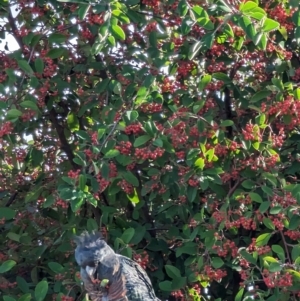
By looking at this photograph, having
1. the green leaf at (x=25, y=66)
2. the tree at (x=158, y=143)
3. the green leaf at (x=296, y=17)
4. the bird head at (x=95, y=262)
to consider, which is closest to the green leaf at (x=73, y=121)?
the tree at (x=158, y=143)

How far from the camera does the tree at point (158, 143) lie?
3.52 m

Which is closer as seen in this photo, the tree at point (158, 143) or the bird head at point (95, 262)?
the bird head at point (95, 262)

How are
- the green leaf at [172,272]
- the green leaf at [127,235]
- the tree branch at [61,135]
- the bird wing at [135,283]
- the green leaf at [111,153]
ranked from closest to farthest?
the bird wing at [135,283] → the green leaf at [111,153] → the green leaf at [127,235] → the green leaf at [172,272] → the tree branch at [61,135]

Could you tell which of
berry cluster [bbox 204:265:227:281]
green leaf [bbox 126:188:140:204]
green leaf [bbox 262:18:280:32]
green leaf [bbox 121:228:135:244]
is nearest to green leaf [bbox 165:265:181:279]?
berry cluster [bbox 204:265:227:281]

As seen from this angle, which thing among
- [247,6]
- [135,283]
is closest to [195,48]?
[247,6]

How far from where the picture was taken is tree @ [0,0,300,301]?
352cm

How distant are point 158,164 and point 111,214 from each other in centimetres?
37

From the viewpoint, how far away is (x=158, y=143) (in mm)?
3424

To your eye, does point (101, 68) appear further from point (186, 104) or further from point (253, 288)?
point (253, 288)

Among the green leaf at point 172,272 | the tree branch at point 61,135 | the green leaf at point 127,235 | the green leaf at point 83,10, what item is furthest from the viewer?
the tree branch at point 61,135

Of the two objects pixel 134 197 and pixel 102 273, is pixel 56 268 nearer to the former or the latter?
pixel 134 197

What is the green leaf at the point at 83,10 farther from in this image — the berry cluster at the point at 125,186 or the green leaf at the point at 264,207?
the green leaf at the point at 264,207

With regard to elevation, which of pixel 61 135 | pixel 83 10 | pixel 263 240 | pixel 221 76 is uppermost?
pixel 83 10

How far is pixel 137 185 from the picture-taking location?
3.74m
